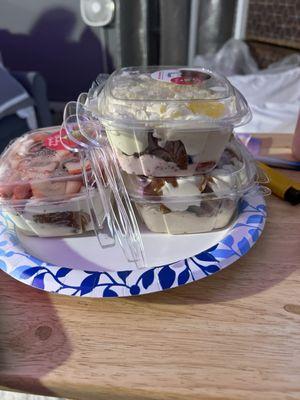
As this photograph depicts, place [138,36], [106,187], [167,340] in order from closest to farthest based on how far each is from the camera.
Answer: [167,340]
[106,187]
[138,36]

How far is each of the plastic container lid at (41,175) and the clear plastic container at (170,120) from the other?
0.23 feet

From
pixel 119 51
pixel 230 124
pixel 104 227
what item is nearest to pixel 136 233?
pixel 104 227

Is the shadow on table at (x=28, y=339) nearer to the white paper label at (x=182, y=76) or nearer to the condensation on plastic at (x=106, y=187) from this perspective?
the condensation on plastic at (x=106, y=187)

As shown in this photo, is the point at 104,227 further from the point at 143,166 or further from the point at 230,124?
the point at 230,124

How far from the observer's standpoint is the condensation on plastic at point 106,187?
47 centimetres

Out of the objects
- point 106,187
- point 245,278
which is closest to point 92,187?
point 106,187

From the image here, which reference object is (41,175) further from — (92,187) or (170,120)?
(170,120)

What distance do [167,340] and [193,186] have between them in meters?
0.19

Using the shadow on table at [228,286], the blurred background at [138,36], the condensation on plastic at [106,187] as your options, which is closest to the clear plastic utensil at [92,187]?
the condensation on plastic at [106,187]

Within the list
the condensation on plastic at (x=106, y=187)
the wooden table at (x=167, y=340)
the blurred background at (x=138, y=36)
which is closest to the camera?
Answer: the wooden table at (x=167, y=340)

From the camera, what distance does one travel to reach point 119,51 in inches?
73.5

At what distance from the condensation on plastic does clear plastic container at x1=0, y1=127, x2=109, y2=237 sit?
12mm

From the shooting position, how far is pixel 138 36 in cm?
188

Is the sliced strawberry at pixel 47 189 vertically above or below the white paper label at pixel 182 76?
below
